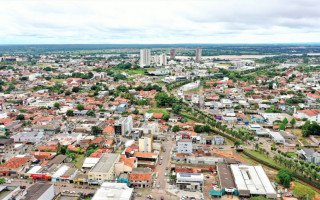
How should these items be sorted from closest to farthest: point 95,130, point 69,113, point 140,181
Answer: point 140,181 < point 95,130 < point 69,113

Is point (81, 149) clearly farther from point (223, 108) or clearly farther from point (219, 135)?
point (223, 108)

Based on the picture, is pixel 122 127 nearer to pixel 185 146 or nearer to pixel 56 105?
pixel 185 146

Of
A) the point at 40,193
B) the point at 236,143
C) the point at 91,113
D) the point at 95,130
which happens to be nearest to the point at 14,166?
the point at 40,193

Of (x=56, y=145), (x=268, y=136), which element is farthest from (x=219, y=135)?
(x=56, y=145)

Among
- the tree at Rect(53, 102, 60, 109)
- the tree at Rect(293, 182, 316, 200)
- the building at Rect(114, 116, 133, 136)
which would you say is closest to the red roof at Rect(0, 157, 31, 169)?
the building at Rect(114, 116, 133, 136)

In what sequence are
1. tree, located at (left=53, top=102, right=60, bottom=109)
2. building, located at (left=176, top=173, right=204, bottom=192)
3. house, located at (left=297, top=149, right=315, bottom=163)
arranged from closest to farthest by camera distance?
1. building, located at (left=176, top=173, right=204, bottom=192)
2. house, located at (left=297, top=149, right=315, bottom=163)
3. tree, located at (left=53, top=102, right=60, bottom=109)

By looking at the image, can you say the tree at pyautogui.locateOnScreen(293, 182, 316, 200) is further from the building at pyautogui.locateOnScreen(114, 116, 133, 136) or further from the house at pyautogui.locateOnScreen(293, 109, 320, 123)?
the building at pyautogui.locateOnScreen(114, 116, 133, 136)
